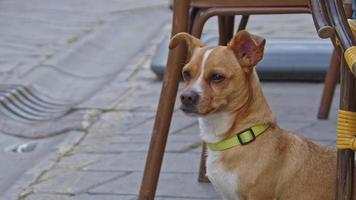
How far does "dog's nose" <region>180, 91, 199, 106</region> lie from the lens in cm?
294

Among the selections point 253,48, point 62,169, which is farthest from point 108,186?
point 253,48

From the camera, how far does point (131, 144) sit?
15.6 ft

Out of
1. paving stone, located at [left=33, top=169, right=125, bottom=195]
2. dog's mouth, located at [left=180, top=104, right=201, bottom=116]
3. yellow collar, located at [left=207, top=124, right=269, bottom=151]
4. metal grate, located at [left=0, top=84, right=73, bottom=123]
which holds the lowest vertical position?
metal grate, located at [left=0, top=84, right=73, bottom=123]

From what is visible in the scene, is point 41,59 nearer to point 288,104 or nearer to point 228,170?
point 288,104

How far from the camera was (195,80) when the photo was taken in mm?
3018

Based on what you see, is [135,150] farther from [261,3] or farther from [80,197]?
[261,3]

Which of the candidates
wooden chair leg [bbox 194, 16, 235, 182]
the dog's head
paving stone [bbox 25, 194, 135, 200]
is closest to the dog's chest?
the dog's head

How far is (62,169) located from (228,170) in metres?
1.52

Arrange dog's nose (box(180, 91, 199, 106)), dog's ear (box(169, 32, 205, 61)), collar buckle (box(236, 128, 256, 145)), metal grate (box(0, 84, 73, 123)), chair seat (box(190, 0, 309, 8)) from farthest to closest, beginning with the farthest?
metal grate (box(0, 84, 73, 123)) < chair seat (box(190, 0, 309, 8)) < dog's ear (box(169, 32, 205, 61)) < collar buckle (box(236, 128, 256, 145)) < dog's nose (box(180, 91, 199, 106))

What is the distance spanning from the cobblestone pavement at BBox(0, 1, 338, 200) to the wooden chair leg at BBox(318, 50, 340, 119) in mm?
56

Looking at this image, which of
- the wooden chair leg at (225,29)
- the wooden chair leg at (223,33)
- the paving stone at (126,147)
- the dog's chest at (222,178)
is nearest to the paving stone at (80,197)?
the wooden chair leg at (223,33)

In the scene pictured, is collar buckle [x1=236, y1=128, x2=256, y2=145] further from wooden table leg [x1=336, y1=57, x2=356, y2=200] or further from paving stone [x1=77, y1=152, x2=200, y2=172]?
paving stone [x1=77, y1=152, x2=200, y2=172]

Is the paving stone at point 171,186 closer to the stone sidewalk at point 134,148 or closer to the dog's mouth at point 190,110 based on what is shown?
the stone sidewalk at point 134,148

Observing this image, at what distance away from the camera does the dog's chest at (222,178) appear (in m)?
3.01
